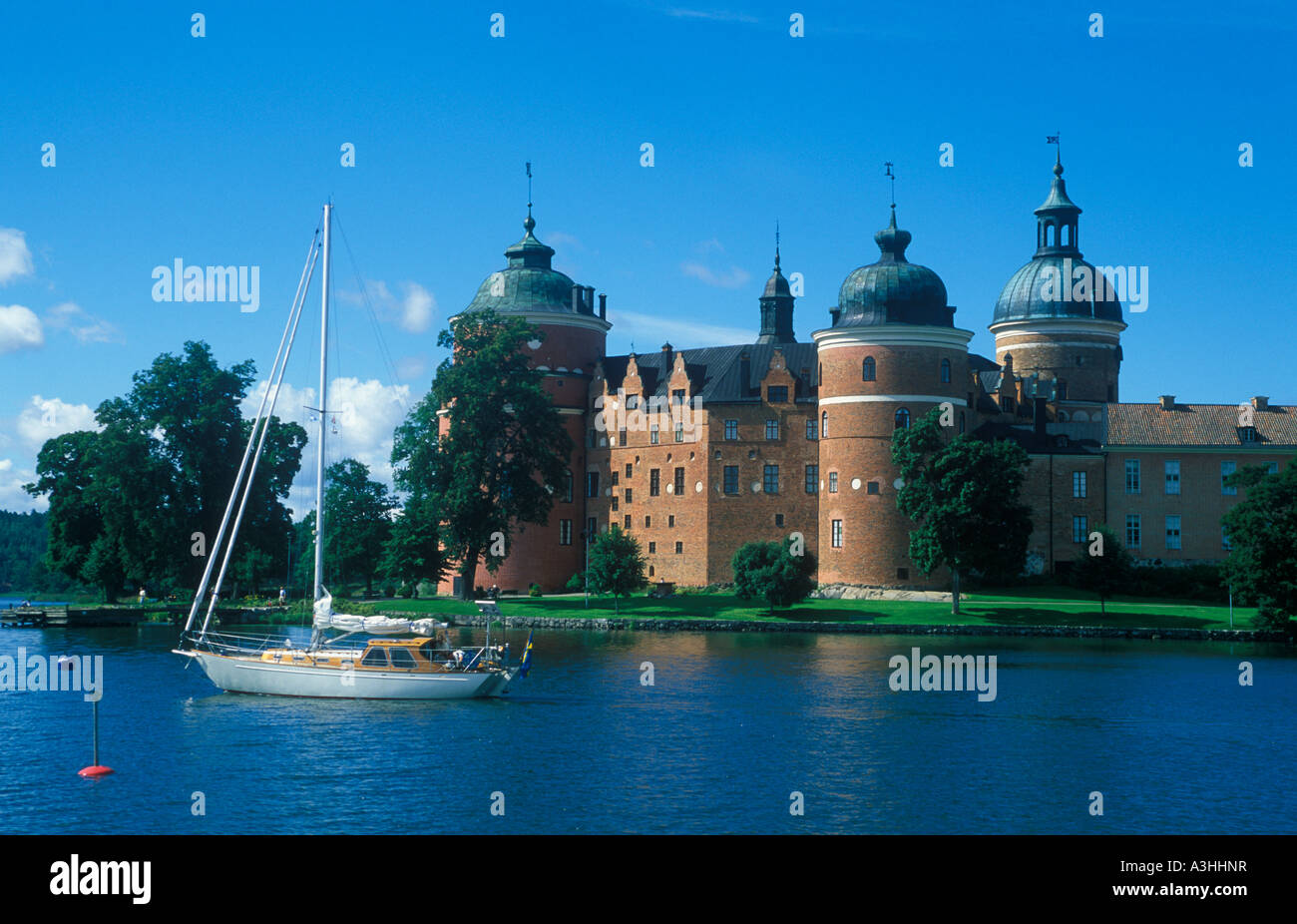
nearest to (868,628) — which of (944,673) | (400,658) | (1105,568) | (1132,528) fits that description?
(1105,568)

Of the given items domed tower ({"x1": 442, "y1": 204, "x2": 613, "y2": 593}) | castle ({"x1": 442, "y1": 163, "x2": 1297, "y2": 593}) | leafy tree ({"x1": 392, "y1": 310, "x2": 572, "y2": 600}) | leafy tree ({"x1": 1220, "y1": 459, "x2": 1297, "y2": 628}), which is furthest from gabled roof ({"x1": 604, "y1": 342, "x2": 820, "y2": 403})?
leafy tree ({"x1": 1220, "y1": 459, "x2": 1297, "y2": 628})

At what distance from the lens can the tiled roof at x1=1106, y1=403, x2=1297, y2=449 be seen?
8825 centimetres

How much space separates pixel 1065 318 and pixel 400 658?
230ft

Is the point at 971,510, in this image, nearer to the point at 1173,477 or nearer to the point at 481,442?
the point at 1173,477

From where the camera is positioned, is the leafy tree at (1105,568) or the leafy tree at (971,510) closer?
the leafy tree at (971,510)

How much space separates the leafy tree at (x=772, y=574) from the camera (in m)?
78.9

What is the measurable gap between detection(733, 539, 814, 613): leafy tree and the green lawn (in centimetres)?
91

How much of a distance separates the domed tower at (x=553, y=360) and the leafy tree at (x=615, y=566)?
12294 mm

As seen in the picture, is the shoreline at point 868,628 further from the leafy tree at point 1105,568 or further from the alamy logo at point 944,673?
the alamy logo at point 944,673

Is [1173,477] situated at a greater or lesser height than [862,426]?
lesser

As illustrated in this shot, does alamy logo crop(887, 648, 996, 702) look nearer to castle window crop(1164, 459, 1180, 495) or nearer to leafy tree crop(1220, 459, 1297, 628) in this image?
leafy tree crop(1220, 459, 1297, 628)

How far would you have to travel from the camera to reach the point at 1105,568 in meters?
77.8

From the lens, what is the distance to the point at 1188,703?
45.2 m
